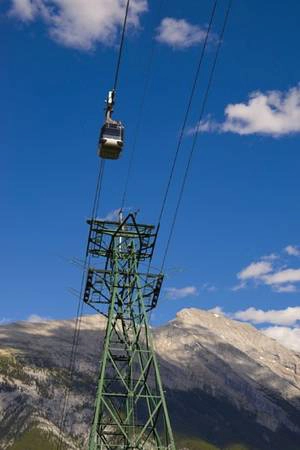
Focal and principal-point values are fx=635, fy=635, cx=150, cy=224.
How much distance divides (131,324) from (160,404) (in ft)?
20.9

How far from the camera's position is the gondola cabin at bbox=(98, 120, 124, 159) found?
81.1ft

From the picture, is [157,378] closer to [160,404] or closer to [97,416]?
[160,404]

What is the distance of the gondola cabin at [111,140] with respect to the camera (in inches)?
974

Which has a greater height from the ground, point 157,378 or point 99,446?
point 157,378

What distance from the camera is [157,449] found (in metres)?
33.0

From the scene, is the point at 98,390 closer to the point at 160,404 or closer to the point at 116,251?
the point at 160,404

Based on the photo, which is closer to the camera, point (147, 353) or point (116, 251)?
point (147, 353)

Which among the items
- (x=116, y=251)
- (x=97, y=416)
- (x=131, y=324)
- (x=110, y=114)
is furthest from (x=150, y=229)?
(x=110, y=114)

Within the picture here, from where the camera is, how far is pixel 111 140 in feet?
81.3

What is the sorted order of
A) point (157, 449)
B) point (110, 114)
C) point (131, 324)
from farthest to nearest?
1. point (131, 324)
2. point (157, 449)
3. point (110, 114)

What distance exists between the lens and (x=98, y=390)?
112 feet

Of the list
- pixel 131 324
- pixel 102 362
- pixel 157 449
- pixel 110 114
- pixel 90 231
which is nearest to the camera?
pixel 110 114

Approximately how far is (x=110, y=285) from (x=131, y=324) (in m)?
2.92

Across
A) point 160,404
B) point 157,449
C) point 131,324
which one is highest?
point 131,324
